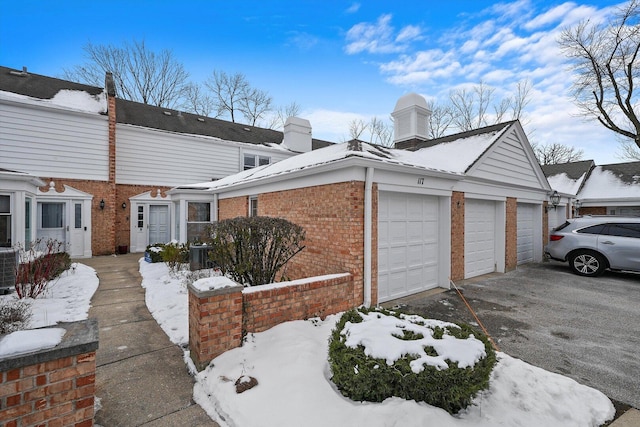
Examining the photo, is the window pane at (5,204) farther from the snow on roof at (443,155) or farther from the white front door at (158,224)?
the snow on roof at (443,155)

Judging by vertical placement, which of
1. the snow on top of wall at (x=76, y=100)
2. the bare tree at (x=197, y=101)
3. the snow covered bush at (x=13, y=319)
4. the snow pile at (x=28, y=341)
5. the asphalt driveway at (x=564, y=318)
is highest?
the bare tree at (x=197, y=101)

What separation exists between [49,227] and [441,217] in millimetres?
13561

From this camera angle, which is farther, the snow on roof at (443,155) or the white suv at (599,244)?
the white suv at (599,244)

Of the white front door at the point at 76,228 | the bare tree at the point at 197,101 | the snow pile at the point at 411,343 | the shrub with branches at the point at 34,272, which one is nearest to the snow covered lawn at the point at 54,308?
the shrub with branches at the point at 34,272

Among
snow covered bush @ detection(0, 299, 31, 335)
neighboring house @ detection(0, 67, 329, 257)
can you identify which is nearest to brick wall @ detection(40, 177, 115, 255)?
neighboring house @ detection(0, 67, 329, 257)

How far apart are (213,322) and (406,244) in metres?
4.29

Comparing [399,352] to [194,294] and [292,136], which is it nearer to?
[194,294]

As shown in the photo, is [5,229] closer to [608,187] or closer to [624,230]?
[624,230]

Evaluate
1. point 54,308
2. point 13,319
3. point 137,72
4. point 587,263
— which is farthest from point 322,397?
point 137,72

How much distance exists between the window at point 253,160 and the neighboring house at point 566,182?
1376 centimetres

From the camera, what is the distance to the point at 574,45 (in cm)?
1537

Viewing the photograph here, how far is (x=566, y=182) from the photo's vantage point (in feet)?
51.5

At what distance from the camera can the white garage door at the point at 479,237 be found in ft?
25.0

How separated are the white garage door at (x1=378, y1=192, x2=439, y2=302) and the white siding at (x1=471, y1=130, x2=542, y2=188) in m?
2.03
